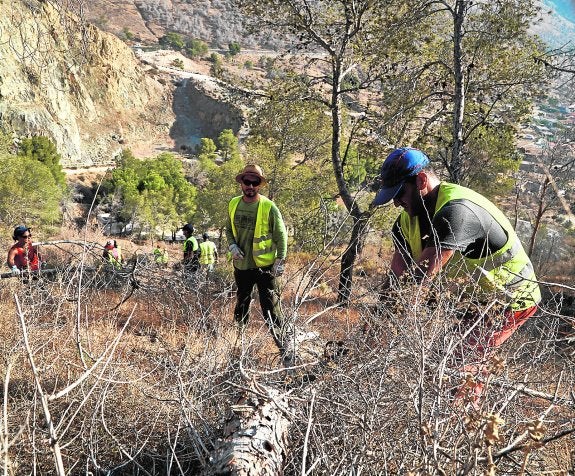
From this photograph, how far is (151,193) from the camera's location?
1336 inches

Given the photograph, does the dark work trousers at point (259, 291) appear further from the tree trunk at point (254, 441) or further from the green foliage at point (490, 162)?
the green foliage at point (490, 162)

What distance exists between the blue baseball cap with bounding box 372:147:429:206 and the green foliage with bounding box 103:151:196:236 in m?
26.4

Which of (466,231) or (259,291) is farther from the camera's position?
(259,291)

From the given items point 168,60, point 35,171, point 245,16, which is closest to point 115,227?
point 35,171

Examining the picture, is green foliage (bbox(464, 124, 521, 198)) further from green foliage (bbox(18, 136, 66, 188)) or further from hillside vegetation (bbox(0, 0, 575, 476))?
green foliage (bbox(18, 136, 66, 188))

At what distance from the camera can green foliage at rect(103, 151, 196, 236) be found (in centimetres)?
3138

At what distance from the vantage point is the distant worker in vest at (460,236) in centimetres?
229

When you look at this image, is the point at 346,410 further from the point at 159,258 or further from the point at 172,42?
the point at 172,42

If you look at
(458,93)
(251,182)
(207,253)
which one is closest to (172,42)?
(207,253)

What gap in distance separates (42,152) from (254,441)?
121 ft

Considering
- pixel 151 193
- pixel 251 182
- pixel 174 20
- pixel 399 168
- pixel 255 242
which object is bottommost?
pixel 151 193

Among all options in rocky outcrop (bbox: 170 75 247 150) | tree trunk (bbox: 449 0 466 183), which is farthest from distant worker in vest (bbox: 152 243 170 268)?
rocky outcrop (bbox: 170 75 247 150)

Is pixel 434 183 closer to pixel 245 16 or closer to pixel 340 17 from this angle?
pixel 340 17

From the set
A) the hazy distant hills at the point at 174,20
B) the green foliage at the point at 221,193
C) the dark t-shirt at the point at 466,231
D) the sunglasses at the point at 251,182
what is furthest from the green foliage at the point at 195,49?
the dark t-shirt at the point at 466,231
